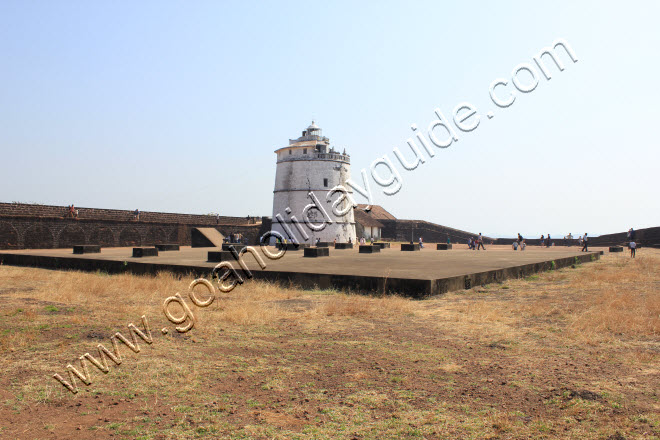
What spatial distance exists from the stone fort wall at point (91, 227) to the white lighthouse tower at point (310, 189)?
5.69 meters

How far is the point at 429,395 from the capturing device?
153 inches

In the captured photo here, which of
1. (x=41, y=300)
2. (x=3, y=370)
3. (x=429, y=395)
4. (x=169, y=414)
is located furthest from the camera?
(x=41, y=300)

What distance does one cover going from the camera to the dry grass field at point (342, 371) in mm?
3322

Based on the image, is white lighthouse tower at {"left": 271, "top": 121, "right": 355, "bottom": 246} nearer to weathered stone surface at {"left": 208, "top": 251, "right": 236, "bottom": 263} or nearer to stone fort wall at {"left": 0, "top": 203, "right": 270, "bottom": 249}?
stone fort wall at {"left": 0, "top": 203, "right": 270, "bottom": 249}

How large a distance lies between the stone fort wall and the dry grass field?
1837cm

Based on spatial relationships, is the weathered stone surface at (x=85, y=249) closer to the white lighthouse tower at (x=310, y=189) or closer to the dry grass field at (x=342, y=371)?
the dry grass field at (x=342, y=371)

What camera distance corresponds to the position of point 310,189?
39.2 m

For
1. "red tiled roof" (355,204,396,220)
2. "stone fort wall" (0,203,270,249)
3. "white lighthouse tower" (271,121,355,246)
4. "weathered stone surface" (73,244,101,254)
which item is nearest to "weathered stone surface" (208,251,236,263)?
"weathered stone surface" (73,244,101,254)

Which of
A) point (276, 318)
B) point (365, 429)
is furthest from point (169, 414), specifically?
point (276, 318)

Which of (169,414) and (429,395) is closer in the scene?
(169,414)

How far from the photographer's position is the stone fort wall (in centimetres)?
2392

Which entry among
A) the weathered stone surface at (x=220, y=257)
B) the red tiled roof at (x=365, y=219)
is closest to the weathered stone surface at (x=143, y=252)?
the weathered stone surface at (x=220, y=257)

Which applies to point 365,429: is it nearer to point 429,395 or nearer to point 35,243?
point 429,395

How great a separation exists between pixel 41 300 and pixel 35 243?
62.0 feet
